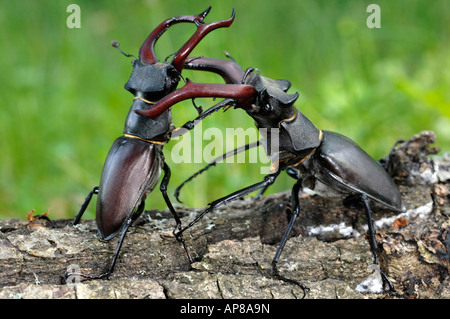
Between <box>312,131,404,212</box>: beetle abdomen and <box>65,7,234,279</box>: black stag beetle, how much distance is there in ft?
2.93

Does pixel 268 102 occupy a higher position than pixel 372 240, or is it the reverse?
pixel 268 102

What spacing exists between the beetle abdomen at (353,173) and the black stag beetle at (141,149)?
894 mm

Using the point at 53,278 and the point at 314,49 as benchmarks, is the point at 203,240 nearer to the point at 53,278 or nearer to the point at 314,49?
the point at 53,278

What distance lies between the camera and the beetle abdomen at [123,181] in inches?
119

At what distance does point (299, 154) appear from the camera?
3.35 meters

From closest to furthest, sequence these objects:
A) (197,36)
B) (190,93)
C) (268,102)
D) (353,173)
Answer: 1. (190,93)
2. (197,36)
3. (268,102)
4. (353,173)

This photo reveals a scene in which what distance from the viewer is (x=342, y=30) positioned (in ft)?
19.5

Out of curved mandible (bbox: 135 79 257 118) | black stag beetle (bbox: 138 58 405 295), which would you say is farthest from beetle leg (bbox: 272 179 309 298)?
curved mandible (bbox: 135 79 257 118)

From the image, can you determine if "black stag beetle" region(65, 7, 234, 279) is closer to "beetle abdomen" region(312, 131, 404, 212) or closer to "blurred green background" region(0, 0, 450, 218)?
"beetle abdomen" region(312, 131, 404, 212)

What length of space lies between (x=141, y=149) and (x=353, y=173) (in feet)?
4.48

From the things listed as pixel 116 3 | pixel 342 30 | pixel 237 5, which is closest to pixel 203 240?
pixel 342 30

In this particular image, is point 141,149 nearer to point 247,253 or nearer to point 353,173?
point 247,253

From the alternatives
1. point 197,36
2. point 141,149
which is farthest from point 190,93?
point 141,149

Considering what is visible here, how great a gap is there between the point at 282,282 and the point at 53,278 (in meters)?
1.19
